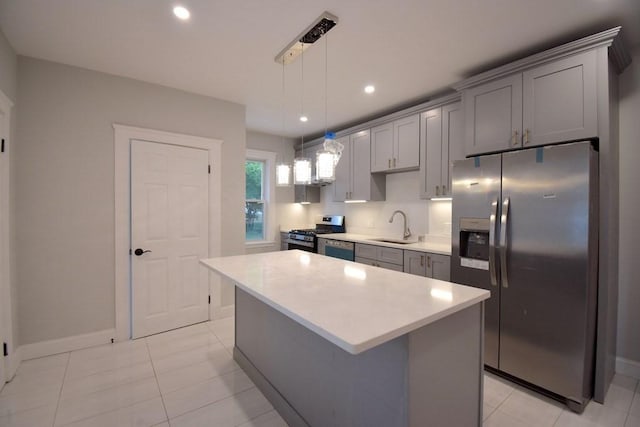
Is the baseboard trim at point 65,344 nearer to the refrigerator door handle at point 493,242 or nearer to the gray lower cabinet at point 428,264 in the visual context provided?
the gray lower cabinet at point 428,264

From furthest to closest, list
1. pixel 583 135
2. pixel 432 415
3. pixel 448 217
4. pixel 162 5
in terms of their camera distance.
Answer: pixel 448 217, pixel 583 135, pixel 162 5, pixel 432 415

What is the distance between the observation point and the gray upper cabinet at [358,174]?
4090 mm

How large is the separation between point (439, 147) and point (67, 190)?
147 inches

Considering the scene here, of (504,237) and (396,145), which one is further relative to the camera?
(396,145)

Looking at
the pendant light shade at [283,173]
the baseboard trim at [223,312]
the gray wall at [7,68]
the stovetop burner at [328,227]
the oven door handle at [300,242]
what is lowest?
the baseboard trim at [223,312]

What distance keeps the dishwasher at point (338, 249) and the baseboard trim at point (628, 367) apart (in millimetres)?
2579

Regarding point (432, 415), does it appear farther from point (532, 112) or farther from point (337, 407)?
point (532, 112)

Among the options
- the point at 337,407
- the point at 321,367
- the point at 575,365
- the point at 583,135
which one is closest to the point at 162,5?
the point at 321,367

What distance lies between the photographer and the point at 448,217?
3457mm

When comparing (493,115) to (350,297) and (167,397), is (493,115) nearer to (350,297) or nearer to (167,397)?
(350,297)

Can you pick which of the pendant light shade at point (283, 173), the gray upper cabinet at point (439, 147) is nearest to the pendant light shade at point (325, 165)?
the pendant light shade at point (283, 173)

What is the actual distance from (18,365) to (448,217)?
440cm

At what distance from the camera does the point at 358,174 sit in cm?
425

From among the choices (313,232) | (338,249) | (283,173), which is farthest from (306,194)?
(283,173)
